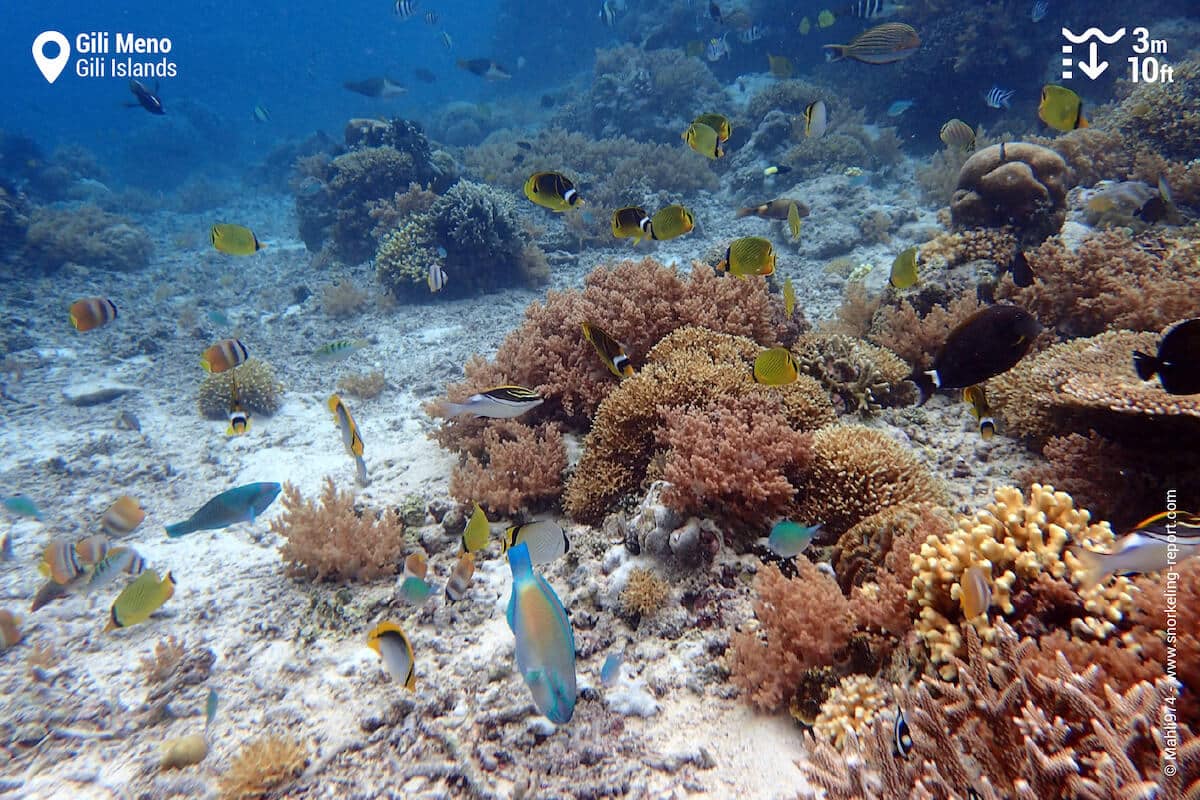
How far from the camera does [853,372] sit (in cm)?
530

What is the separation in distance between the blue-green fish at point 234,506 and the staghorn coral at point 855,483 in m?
4.02

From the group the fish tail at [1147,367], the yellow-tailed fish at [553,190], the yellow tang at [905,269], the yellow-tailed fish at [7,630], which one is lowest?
the yellow-tailed fish at [7,630]

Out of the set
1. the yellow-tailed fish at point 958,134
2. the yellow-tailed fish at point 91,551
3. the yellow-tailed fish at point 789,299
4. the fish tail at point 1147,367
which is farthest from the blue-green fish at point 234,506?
the yellow-tailed fish at point 958,134

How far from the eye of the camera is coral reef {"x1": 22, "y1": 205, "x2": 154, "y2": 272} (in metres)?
14.0

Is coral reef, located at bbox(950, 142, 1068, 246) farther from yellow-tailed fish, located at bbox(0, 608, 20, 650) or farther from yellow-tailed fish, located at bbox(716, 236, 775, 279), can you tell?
yellow-tailed fish, located at bbox(0, 608, 20, 650)

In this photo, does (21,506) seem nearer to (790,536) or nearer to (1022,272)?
(790,536)

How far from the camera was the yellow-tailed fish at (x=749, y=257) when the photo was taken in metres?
4.61

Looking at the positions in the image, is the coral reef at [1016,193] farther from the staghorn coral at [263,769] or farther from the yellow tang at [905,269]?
the staghorn coral at [263,769]

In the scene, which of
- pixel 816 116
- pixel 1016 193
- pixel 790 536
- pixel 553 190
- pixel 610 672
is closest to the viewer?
pixel 610 672

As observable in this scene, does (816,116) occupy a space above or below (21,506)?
above

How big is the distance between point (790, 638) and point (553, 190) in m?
4.53

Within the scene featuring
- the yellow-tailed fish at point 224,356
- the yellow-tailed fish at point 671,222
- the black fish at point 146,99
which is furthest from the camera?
the black fish at point 146,99

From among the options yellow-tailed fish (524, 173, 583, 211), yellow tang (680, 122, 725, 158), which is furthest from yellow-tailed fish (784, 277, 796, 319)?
yellow-tailed fish (524, 173, 583, 211)

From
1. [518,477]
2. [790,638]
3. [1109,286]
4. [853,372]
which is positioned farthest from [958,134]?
[790,638]
